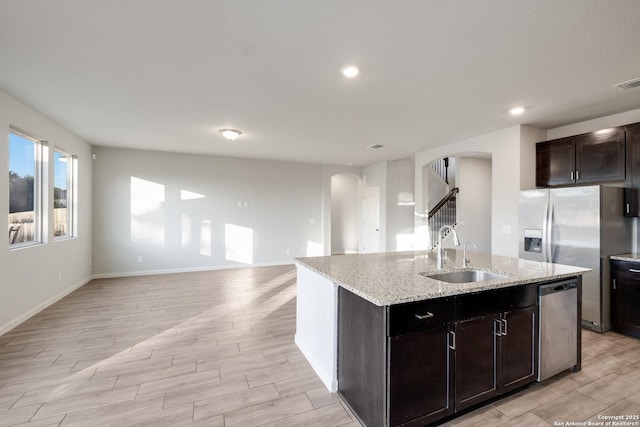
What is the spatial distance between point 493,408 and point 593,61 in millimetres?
2856

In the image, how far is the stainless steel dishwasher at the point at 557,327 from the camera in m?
2.27

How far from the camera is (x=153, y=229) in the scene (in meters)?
6.27

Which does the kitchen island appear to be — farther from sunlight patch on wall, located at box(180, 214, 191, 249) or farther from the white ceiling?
sunlight patch on wall, located at box(180, 214, 191, 249)

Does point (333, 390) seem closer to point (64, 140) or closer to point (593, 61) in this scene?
point (593, 61)

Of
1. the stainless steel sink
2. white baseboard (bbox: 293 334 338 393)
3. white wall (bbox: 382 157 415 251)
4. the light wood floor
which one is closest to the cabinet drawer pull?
the stainless steel sink

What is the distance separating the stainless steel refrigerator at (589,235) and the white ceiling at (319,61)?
1092 millimetres

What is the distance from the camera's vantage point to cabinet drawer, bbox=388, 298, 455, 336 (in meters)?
1.68

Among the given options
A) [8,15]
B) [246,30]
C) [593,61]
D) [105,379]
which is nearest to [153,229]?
[105,379]

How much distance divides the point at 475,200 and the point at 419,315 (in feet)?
19.0

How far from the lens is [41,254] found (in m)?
3.93

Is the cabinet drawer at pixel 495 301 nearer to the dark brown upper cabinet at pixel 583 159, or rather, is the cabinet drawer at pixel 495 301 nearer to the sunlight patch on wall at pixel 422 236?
the dark brown upper cabinet at pixel 583 159

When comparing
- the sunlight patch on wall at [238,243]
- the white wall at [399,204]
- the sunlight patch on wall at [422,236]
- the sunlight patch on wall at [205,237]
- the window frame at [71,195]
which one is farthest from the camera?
the white wall at [399,204]

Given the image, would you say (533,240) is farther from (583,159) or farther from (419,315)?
(419,315)

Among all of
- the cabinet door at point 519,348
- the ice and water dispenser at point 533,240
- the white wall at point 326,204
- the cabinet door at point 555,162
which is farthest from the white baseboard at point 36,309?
the cabinet door at point 555,162
